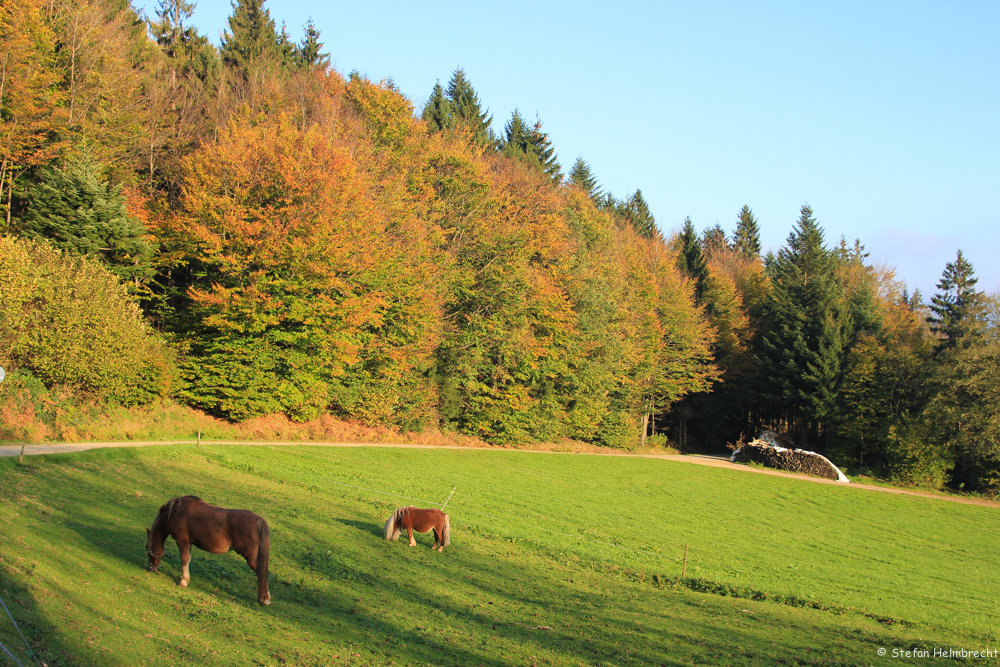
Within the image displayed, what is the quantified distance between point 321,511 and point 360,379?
80.3 feet

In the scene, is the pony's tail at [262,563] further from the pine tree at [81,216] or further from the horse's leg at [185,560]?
the pine tree at [81,216]

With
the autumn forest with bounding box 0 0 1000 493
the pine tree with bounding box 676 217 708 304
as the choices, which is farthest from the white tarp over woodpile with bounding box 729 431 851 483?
the pine tree with bounding box 676 217 708 304

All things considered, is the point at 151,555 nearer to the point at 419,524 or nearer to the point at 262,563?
the point at 262,563

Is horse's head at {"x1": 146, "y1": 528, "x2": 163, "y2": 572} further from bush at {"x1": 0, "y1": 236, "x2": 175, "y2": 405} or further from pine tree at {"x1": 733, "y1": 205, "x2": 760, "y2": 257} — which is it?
pine tree at {"x1": 733, "y1": 205, "x2": 760, "y2": 257}

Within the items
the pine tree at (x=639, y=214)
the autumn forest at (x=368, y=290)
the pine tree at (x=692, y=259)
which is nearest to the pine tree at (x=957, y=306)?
the autumn forest at (x=368, y=290)

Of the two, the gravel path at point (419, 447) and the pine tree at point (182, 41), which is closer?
the gravel path at point (419, 447)

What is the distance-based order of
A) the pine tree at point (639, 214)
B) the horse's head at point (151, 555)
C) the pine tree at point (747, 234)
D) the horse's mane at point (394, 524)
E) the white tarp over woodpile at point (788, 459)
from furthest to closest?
1. the pine tree at point (747, 234)
2. the pine tree at point (639, 214)
3. the white tarp over woodpile at point (788, 459)
4. the horse's mane at point (394, 524)
5. the horse's head at point (151, 555)

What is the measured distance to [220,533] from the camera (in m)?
9.73

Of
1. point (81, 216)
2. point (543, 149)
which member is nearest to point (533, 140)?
point (543, 149)

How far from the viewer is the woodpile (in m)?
48.0

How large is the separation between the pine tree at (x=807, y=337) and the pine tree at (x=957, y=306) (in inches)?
323

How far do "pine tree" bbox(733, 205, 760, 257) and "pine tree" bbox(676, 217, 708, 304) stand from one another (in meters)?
39.4

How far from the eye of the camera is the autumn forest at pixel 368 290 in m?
31.0

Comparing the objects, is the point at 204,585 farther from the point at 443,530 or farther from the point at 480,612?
the point at 443,530
